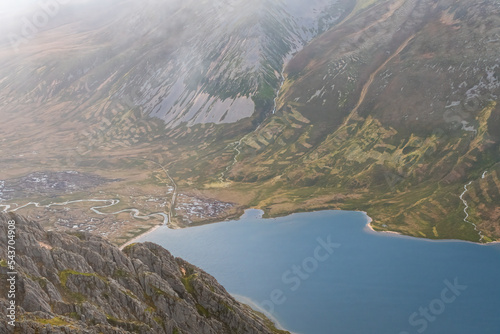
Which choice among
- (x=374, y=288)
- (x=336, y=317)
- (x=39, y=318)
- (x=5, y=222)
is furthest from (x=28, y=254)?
(x=374, y=288)

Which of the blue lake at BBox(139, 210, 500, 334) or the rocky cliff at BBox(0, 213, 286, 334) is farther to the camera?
the blue lake at BBox(139, 210, 500, 334)

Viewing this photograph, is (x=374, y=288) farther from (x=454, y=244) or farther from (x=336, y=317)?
(x=454, y=244)

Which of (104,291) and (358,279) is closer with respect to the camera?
(104,291)

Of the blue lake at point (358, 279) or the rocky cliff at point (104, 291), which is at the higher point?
the rocky cliff at point (104, 291)

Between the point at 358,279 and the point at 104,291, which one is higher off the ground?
the point at 104,291

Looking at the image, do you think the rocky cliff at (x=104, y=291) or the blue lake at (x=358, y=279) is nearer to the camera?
the rocky cliff at (x=104, y=291)
